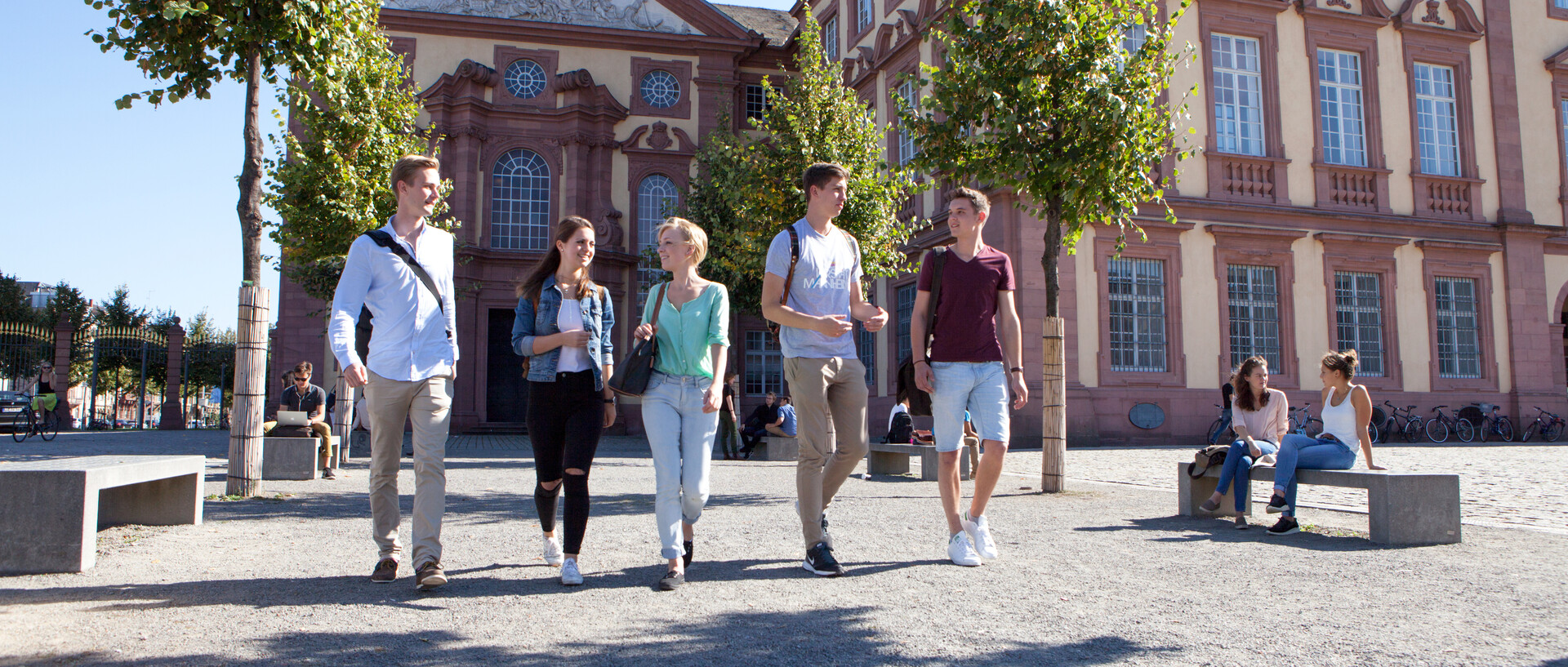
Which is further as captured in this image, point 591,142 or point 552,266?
point 591,142

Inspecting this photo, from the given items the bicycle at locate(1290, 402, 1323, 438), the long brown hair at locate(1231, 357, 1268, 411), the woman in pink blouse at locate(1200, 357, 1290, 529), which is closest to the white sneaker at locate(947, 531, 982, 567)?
the woman in pink blouse at locate(1200, 357, 1290, 529)

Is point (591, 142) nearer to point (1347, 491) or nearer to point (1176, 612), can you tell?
point (1347, 491)

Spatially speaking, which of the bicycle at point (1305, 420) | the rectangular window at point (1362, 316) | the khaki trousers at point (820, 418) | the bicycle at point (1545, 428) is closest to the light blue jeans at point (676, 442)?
the khaki trousers at point (820, 418)

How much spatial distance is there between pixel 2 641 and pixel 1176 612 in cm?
405

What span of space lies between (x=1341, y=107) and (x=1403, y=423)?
21.2 feet

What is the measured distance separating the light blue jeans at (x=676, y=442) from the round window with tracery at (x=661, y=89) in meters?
25.9

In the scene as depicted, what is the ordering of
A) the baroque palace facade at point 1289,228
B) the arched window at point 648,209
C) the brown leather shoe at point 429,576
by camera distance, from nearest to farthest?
the brown leather shoe at point 429,576
the baroque palace facade at point 1289,228
the arched window at point 648,209

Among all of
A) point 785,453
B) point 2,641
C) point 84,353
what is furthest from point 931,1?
point 84,353

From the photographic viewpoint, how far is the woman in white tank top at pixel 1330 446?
21.3 ft

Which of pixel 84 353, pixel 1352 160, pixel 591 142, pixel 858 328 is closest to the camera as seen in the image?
pixel 1352 160

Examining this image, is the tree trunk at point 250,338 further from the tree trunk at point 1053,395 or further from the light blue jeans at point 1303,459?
the light blue jeans at point 1303,459

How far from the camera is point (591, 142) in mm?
28219

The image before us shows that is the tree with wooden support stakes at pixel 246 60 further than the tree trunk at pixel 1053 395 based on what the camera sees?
No

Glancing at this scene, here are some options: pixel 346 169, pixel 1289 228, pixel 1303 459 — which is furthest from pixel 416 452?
pixel 1289 228
